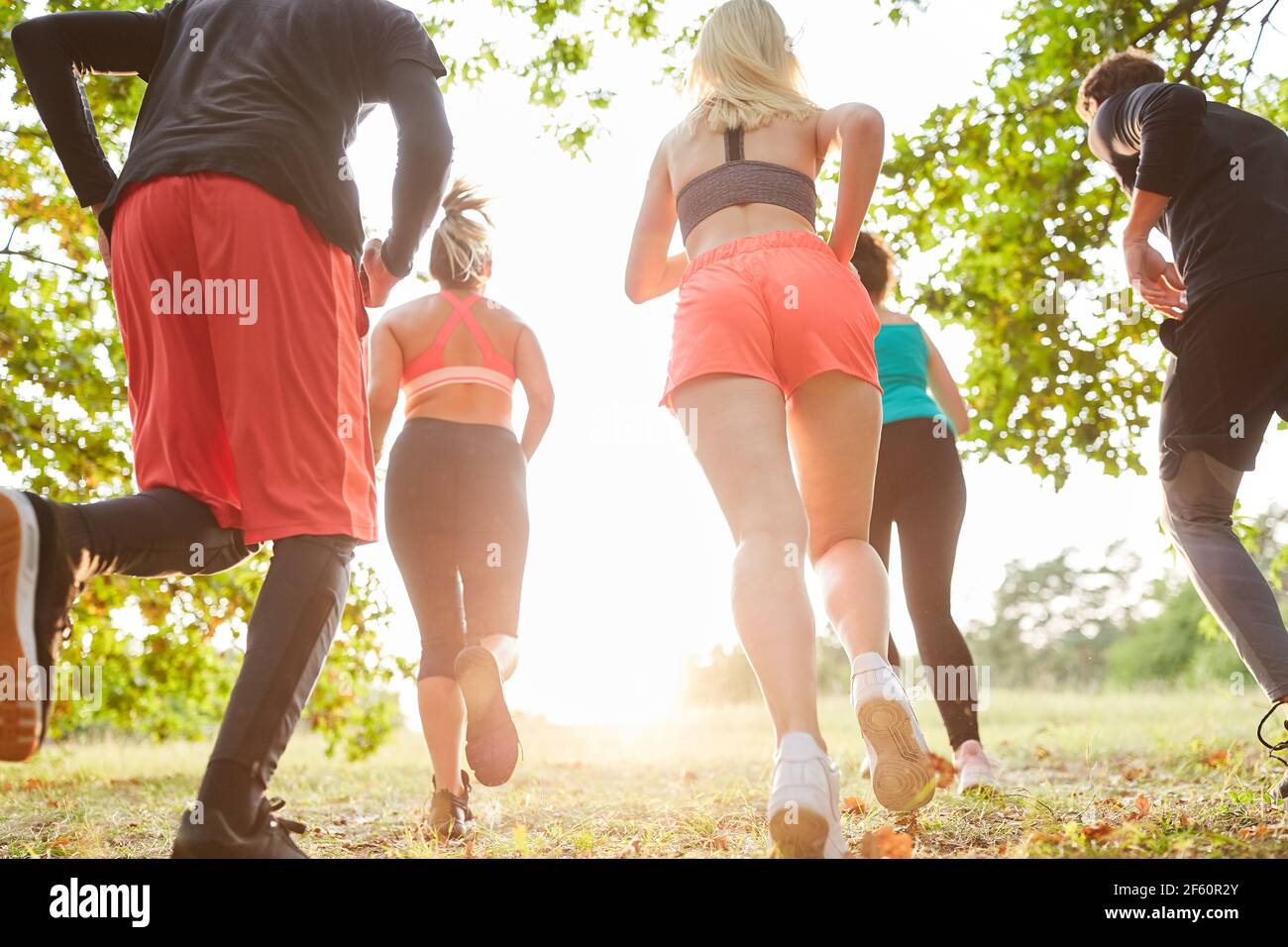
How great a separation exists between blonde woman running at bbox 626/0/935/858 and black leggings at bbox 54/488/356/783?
2.96 feet

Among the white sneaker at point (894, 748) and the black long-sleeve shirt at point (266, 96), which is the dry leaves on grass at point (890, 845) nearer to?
the white sneaker at point (894, 748)

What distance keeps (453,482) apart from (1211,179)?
2658mm

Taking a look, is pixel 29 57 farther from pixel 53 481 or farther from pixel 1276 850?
pixel 53 481

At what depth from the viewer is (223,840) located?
6.05 feet

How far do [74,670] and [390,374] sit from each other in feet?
21.6

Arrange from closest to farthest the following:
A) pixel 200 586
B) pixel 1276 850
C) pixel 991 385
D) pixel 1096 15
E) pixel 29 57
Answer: pixel 1276 850 → pixel 29 57 → pixel 1096 15 → pixel 991 385 → pixel 200 586

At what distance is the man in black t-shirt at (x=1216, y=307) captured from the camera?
3.04 metres

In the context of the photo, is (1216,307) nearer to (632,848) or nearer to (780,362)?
(780,362)

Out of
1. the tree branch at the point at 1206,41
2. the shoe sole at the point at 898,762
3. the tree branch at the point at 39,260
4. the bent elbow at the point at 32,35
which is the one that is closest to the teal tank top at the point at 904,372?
the shoe sole at the point at 898,762

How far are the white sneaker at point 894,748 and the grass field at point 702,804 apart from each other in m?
0.10

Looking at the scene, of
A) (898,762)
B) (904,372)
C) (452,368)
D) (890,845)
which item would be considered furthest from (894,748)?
(904,372)

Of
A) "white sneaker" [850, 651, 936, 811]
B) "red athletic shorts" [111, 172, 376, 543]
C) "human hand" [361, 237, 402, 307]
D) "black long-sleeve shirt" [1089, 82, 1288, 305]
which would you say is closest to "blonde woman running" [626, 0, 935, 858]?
"white sneaker" [850, 651, 936, 811]

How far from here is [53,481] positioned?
685 centimetres
